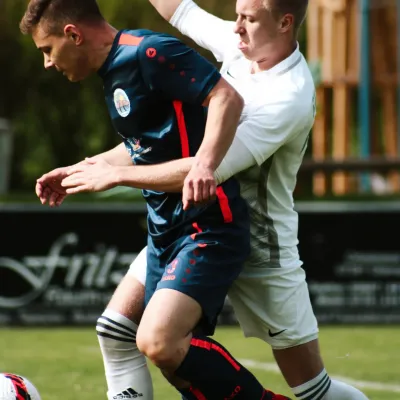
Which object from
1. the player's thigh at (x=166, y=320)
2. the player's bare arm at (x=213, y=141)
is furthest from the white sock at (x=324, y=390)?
the player's bare arm at (x=213, y=141)

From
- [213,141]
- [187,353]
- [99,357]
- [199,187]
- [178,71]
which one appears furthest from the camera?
[99,357]

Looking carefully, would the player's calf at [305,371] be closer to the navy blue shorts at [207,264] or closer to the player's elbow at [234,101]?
the navy blue shorts at [207,264]

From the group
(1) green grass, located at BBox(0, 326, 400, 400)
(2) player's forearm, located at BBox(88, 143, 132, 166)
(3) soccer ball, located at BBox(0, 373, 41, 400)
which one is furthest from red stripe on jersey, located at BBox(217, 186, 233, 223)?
(1) green grass, located at BBox(0, 326, 400, 400)

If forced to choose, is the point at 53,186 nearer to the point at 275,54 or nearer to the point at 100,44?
the point at 100,44

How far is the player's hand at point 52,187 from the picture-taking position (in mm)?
4414

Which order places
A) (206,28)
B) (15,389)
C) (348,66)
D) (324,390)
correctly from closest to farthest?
1. (324,390)
2. (15,389)
3. (206,28)
4. (348,66)

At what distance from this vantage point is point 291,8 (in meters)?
4.38

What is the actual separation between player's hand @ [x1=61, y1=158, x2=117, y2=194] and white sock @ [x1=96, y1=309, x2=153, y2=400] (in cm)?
63

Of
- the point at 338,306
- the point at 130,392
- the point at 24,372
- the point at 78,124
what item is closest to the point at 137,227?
the point at 338,306

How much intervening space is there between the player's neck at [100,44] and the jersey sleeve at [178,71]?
20 centimetres

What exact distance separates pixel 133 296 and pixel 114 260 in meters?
5.53

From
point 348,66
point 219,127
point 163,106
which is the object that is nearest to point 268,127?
point 219,127

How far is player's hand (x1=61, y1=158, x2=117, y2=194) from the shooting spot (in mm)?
4073

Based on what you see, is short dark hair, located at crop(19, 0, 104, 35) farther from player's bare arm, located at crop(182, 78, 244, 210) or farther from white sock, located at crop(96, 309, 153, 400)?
white sock, located at crop(96, 309, 153, 400)
